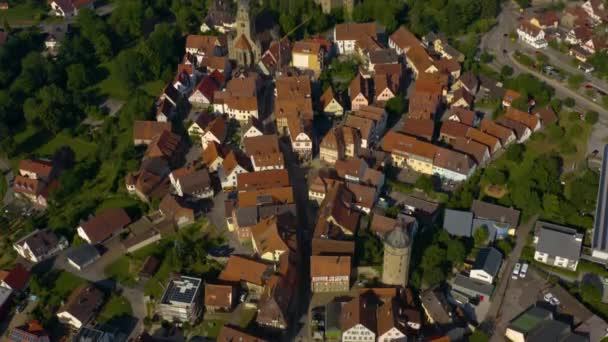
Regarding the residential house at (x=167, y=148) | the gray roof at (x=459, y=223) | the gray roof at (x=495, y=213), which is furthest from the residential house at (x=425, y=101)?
the residential house at (x=167, y=148)

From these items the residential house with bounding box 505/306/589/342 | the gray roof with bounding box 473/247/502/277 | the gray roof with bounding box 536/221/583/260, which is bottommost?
the residential house with bounding box 505/306/589/342

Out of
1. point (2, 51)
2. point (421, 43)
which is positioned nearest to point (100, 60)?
point (2, 51)

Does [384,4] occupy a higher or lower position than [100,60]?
higher

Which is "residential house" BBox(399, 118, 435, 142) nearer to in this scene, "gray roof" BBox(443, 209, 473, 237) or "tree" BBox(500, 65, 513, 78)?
"gray roof" BBox(443, 209, 473, 237)

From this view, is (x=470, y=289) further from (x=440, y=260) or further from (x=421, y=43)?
(x=421, y=43)

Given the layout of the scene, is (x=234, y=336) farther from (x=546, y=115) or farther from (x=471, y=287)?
(x=546, y=115)

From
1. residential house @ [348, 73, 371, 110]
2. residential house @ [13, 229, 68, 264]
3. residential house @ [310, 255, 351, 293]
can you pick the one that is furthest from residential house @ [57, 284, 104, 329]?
residential house @ [348, 73, 371, 110]
